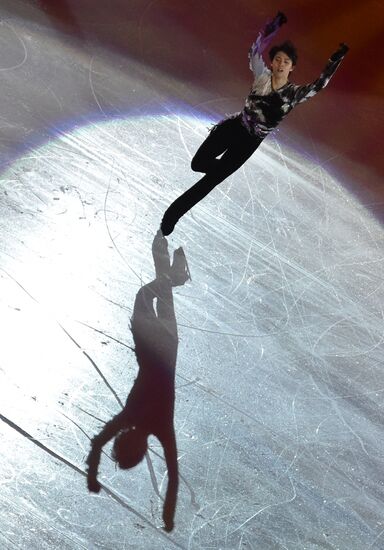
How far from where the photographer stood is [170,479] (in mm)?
3234

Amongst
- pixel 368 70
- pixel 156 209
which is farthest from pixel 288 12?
pixel 156 209

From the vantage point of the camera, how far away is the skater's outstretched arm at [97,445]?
3055mm

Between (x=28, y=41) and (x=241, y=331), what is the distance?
118 inches

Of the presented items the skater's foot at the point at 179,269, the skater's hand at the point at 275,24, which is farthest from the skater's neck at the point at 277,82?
the skater's foot at the point at 179,269

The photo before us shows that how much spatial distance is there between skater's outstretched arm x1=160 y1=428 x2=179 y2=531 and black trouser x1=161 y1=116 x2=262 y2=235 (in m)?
1.54

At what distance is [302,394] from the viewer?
3.94 metres

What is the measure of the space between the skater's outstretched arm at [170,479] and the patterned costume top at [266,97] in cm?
192

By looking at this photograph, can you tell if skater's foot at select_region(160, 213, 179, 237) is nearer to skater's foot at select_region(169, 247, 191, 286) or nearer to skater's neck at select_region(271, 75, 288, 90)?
skater's foot at select_region(169, 247, 191, 286)

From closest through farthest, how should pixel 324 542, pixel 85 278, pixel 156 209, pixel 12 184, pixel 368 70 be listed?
1. pixel 324 542
2. pixel 85 278
3. pixel 12 184
4. pixel 156 209
5. pixel 368 70

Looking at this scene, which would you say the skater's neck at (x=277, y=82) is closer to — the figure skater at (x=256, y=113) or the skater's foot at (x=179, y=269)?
the figure skater at (x=256, y=113)

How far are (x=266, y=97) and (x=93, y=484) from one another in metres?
2.39

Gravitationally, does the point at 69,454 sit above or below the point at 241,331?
below

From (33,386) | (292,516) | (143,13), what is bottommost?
(33,386)

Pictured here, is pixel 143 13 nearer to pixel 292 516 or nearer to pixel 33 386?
pixel 33 386
